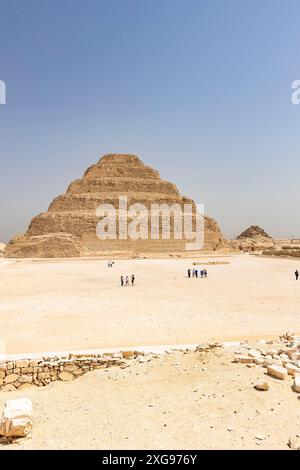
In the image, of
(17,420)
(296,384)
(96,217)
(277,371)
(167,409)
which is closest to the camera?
(17,420)

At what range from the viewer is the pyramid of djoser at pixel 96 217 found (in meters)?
47.5

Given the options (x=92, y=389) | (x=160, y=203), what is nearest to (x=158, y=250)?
(x=160, y=203)

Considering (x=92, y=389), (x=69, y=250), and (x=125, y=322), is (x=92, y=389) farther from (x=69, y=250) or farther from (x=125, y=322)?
(x=69, y=250)

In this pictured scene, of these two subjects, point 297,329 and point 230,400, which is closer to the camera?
point 230,400

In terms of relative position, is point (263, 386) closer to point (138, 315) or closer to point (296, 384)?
point (296, 384)

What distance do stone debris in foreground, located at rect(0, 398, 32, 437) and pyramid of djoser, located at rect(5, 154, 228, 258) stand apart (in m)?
42.8

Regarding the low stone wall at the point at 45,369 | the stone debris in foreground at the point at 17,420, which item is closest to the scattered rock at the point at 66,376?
the low stone wall at the point at 45,369

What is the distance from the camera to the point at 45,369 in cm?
589

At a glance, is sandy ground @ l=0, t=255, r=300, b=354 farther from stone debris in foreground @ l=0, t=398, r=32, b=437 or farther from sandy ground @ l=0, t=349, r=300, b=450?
stone debris in foreground @ l=0, t=398, r=32, b=437

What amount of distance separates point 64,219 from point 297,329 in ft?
172

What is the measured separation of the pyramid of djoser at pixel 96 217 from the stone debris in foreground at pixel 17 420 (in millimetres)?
42819

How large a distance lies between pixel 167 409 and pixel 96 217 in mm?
54833

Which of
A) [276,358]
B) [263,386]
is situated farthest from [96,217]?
[263,386]
